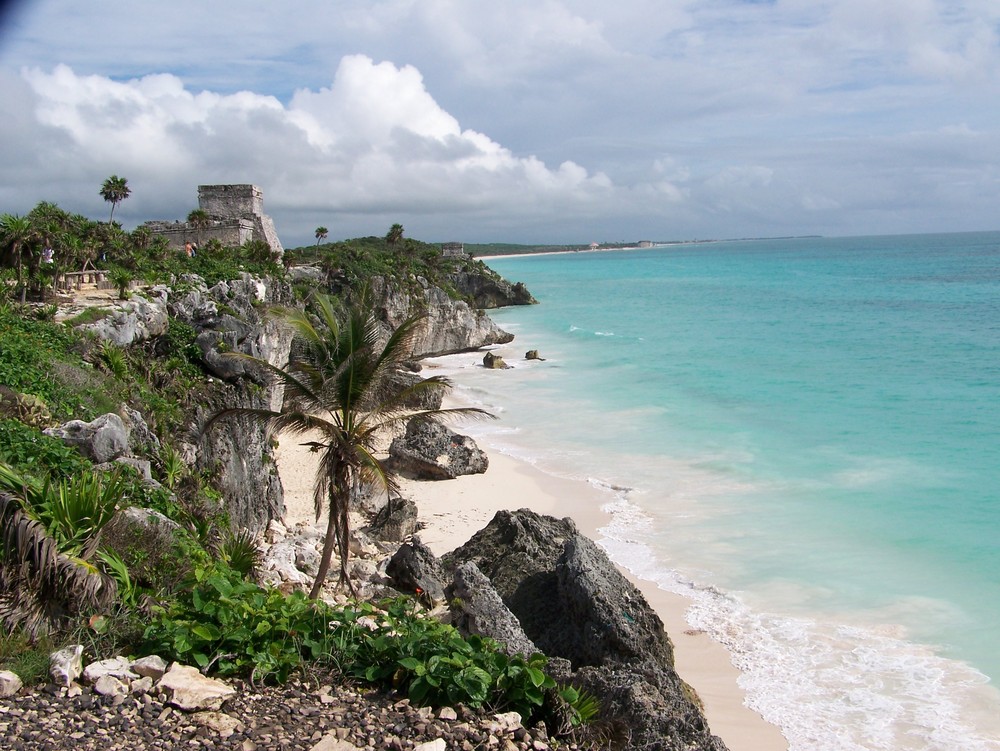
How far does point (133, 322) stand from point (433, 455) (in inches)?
264

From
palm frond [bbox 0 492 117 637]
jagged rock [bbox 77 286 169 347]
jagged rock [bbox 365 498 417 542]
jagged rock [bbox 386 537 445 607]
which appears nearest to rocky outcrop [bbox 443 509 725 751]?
jagged rock [bbox 386 537 445 607]

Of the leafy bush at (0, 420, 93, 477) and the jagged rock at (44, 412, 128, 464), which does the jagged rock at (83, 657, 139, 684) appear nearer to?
the leafy bush at (0, 420, 93, 477)

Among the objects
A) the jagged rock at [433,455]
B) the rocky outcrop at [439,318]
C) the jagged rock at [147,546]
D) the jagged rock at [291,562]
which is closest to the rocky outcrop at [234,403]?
the jagged rock at [291,562]

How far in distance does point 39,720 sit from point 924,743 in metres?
8.34

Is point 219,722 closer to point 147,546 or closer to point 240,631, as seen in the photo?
point 240,631

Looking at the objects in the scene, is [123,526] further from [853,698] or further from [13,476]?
[853,698]

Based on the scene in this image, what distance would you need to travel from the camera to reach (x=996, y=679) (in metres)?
10.1

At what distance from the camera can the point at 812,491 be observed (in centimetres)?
1766

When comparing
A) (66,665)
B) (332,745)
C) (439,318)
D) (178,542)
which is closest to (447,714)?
(332,745)

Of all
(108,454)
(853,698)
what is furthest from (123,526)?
(853,698)

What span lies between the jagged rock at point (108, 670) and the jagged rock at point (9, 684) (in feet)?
1.20

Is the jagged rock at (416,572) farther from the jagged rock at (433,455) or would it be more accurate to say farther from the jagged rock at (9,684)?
the jagged rock at (433,455)

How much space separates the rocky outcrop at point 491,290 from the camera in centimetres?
6756

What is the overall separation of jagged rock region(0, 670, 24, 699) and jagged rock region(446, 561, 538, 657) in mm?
4394
